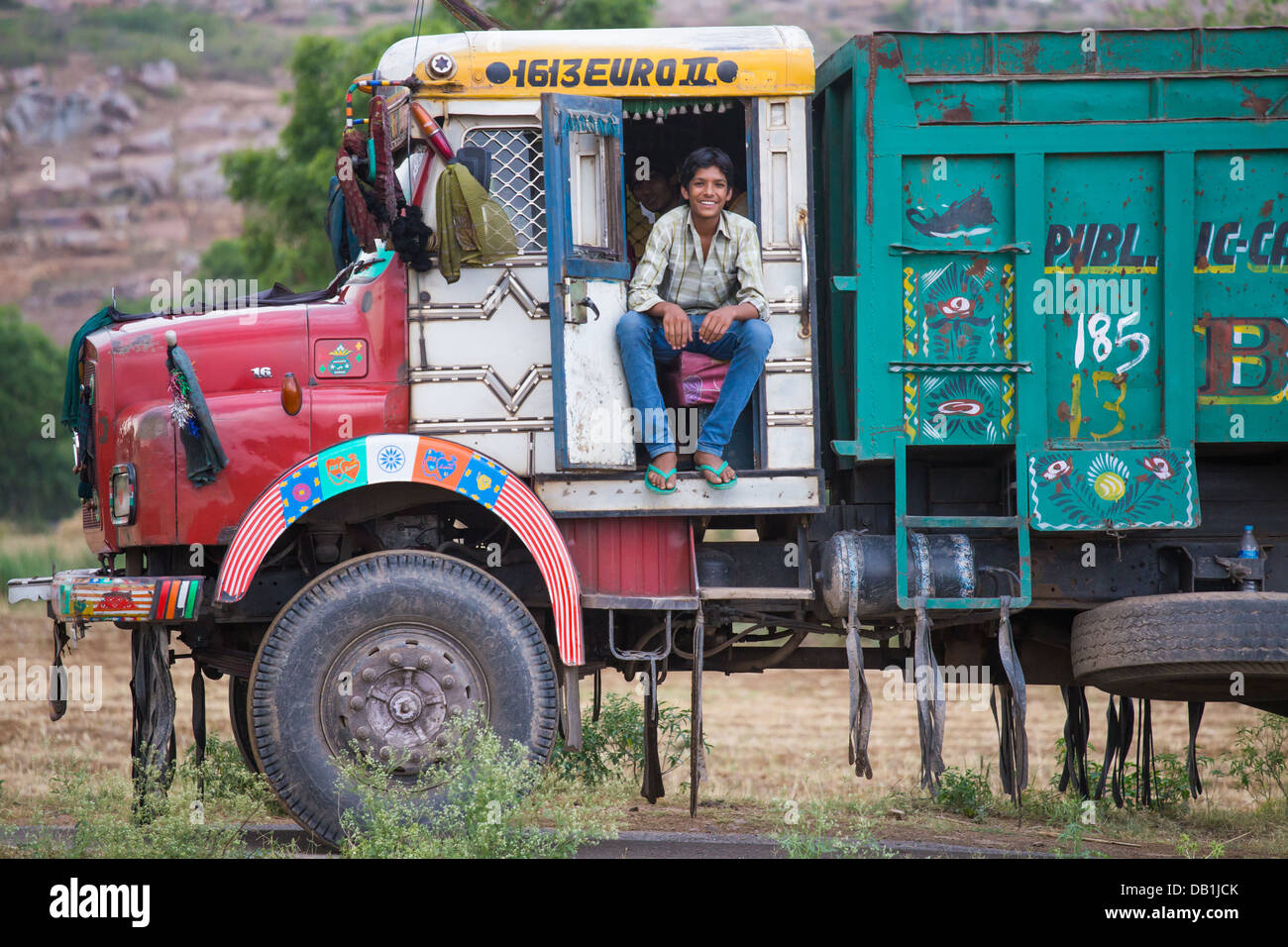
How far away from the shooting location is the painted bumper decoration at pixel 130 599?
19.4 ft

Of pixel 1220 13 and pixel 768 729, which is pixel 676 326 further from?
pixel 1220 13

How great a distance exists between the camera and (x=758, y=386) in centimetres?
634

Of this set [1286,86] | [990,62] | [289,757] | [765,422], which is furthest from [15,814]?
[1286,86]

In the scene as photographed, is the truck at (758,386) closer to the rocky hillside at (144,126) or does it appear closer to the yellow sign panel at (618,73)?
the yellow sign panel at (618,73)

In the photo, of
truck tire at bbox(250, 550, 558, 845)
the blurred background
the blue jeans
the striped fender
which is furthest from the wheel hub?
the blurred background

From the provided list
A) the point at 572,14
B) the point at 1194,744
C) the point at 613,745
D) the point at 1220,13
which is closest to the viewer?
the point at 1194,744

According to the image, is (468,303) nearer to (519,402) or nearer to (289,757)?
(519,402)

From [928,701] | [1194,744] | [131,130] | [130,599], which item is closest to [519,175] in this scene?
[130,599]

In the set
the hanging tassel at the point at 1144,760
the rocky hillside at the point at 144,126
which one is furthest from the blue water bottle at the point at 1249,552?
the rocky hillside at the point at 144,126

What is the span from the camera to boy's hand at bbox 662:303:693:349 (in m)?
6.11

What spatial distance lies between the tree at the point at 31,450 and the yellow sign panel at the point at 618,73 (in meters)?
25.2

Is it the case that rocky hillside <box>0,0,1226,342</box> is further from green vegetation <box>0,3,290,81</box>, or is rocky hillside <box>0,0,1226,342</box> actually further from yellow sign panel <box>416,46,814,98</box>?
yellow sign panel <box>416,46,814,98</box>

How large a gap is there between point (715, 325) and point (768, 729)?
20.5 ft

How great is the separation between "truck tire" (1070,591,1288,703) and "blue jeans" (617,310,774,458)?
1.89 metres
